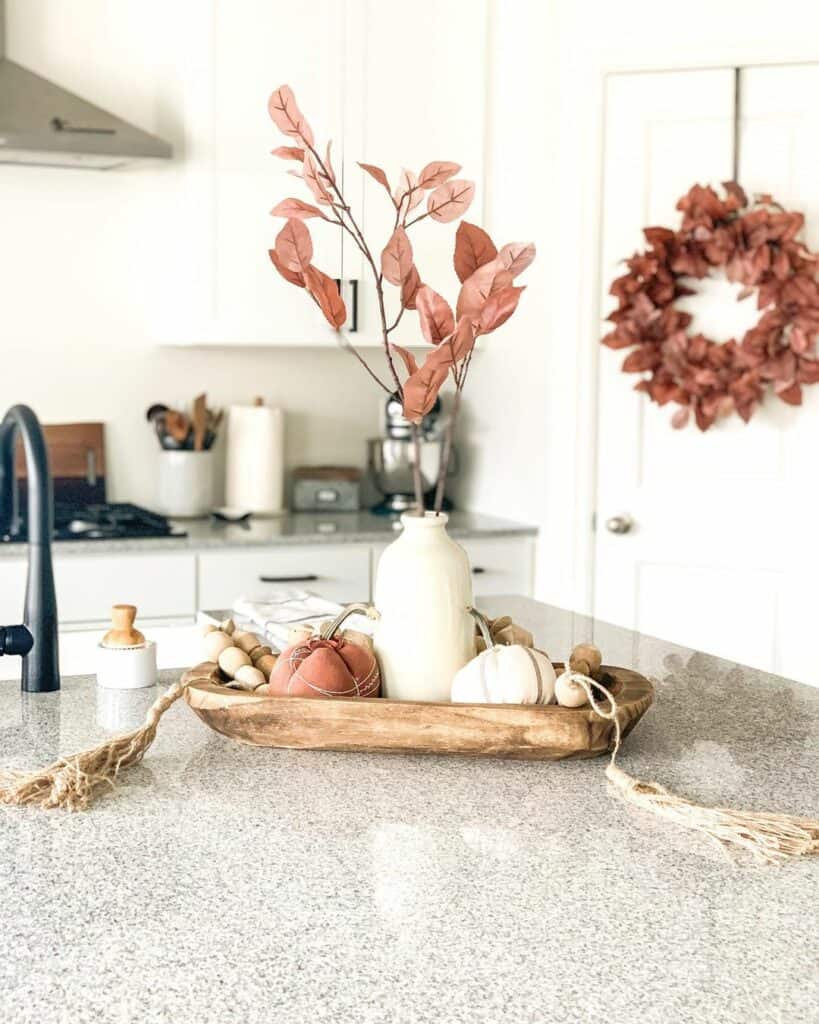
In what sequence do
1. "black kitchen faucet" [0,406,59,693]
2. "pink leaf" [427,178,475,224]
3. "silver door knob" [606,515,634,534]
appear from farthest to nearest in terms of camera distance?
"silver door knob" [606,515,634,534], "black kitchen faucet" [0,406,59,693], "pink leaf" [427,178,475,224]

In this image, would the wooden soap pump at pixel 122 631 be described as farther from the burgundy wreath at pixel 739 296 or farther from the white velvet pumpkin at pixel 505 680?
the burgundy wreath at pixel 739 296

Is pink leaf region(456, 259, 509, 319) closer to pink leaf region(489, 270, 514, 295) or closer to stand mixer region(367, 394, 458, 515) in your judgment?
pink leaf region(489, 270, 514, 295)

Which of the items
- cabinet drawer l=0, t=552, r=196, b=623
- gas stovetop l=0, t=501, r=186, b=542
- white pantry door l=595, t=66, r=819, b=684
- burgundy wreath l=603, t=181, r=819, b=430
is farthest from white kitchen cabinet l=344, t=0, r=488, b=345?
cabinet drawer l=0, t=552, r=196, b=623

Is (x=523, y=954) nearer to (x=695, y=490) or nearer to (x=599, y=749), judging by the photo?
(x=599, y=749)

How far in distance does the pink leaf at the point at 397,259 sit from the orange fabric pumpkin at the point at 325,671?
42cm

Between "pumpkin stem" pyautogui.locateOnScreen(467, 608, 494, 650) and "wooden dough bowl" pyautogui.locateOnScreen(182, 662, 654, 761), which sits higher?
"pumpkin stem" pyautogui.locateOnScreen(467, 608, 494, 650)

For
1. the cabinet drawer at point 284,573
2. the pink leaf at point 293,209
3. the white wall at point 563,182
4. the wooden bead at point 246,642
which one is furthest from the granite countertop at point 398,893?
the white wall at point 563,182

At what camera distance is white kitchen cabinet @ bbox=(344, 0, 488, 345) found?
3781 millimetres

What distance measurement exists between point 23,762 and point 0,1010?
55cm

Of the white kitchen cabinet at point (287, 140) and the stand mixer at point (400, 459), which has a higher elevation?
the white kitchen cabinet at point (287, 140)

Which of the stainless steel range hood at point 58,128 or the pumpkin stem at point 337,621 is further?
the stainless steel range hood at point 58,128

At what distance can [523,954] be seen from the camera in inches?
40.6

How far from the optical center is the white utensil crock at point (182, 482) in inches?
157

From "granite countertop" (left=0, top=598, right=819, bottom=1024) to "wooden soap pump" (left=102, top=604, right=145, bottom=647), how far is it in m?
0.19
